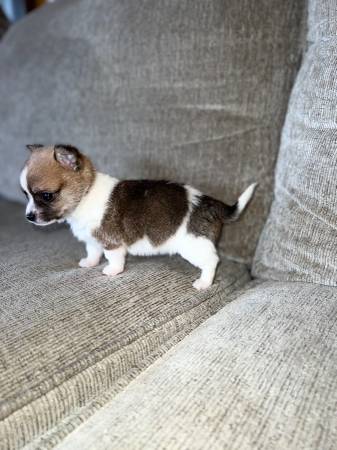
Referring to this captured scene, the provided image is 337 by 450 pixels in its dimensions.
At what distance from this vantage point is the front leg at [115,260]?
→ 112cm

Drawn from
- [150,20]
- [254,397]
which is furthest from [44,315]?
[150,20]

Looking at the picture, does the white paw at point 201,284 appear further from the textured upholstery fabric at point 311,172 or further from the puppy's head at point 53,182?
the puppy's head at point 53,182

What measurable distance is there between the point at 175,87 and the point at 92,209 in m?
0.48

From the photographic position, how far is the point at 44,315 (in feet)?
2.97

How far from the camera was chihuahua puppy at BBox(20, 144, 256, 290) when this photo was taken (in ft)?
3.65

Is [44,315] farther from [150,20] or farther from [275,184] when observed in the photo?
[150,20]

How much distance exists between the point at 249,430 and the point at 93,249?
705 millimetres

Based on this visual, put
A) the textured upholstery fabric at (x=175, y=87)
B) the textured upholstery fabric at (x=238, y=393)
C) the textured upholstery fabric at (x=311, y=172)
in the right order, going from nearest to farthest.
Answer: the textured upholstery fabric at (x=238, y=393) → the textured upholstery fabric at (x=311, y=172) → the textured upholstery fabric at (x=175, y=87)

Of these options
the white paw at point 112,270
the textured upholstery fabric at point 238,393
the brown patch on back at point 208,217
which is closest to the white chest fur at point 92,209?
the white paw at point 112,270

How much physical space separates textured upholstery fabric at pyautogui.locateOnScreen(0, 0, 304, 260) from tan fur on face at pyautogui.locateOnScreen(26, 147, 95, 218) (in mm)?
325

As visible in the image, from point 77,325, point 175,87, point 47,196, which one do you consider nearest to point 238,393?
point 77,325

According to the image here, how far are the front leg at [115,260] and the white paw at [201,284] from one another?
0.66 ft

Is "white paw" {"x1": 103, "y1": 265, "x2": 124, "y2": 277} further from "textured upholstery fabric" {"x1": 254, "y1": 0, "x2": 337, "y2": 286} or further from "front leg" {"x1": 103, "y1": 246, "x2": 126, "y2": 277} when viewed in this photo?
"textured upholstery fabric" {"x1": 254, "y1": 0, "x2": 337, "y2": 286}

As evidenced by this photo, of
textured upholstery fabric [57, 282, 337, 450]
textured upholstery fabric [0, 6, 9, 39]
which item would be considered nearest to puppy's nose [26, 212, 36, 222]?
textured upholstery fabric [57, 282, 337, 450]
